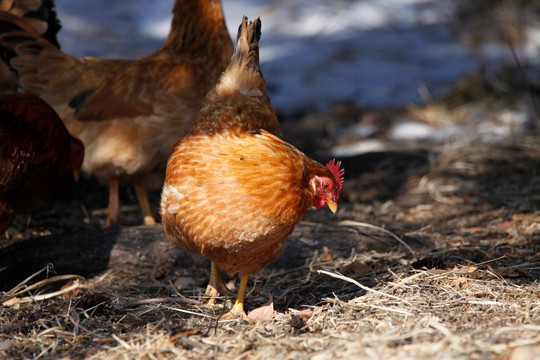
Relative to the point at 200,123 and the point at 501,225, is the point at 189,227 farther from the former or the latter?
the point at 501,225

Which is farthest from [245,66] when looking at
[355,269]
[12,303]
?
[12,303]

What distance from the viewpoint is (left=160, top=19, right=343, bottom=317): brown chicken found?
252 cm

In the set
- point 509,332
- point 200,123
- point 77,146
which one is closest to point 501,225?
point 509,332

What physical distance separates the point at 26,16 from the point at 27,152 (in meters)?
1.87

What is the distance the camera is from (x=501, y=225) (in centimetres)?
402

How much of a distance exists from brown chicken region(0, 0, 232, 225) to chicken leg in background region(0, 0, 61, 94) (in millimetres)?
81

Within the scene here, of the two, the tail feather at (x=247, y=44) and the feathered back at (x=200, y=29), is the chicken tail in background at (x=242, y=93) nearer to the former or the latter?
the tail feather at (x=247, y=44)

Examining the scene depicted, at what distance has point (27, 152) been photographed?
10.8ft

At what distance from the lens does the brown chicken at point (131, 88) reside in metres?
4.18

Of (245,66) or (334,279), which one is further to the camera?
(334,279)

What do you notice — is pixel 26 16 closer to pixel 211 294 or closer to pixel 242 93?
pixel 242 93

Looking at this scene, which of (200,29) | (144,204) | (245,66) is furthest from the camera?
(144,204)

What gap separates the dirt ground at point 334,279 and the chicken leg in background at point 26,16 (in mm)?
969

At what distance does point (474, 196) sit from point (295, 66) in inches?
154
